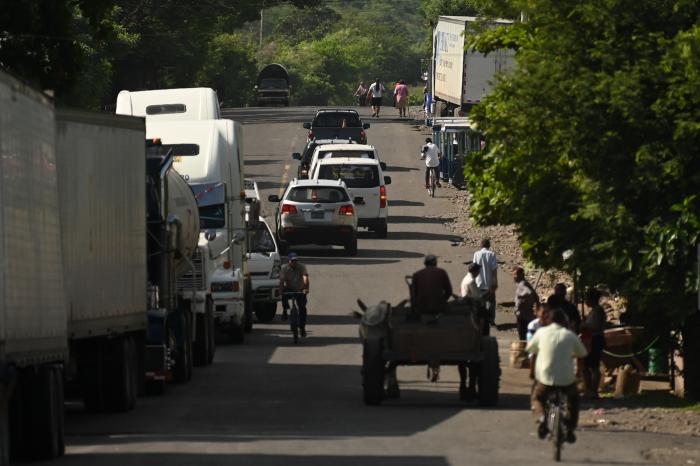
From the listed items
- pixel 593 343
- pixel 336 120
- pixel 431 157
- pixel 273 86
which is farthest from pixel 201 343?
pixel 273 86

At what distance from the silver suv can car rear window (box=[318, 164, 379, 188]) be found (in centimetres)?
275

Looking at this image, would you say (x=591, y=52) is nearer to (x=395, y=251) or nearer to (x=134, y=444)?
(x=134, y=444)

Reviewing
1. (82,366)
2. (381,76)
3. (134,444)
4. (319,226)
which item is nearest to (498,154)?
→ (82,366)

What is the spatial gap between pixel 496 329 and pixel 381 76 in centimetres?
10664

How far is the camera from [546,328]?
16562mm

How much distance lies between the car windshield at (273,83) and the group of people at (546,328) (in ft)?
201

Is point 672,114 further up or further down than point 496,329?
further up

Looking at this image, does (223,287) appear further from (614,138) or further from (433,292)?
(614,138)

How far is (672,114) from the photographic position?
21.5 metres

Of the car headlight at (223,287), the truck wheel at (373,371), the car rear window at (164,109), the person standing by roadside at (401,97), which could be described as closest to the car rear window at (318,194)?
the car rear window at (164,109)

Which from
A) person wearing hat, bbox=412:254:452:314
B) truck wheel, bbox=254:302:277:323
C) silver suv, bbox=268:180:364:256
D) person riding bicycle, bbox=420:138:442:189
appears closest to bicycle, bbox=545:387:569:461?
person wearing hat, bbox=412:254:452:314

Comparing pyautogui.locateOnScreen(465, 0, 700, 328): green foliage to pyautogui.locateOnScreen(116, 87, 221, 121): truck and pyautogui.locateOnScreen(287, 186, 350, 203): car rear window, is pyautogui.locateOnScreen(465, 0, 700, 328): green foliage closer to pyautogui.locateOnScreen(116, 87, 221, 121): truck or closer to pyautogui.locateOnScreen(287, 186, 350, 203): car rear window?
pyautogui.locateOnScreen(116, 87, 221, 121): truck

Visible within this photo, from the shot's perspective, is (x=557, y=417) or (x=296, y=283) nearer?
(x=557, y=417)

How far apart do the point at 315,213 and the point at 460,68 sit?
18207 mm
